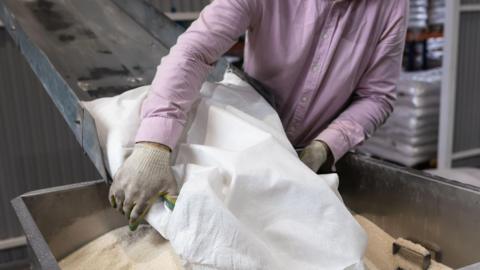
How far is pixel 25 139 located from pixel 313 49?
151 cm

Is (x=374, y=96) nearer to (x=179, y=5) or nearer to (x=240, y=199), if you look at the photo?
(x=240, y=199)

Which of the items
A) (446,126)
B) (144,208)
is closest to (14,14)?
(144,208)

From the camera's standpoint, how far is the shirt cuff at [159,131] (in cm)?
84

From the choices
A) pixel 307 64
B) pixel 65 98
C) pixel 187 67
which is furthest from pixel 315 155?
pixel 65 98

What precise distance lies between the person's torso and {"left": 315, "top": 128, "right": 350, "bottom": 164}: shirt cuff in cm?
8

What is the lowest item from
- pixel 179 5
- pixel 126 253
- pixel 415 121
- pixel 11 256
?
pixel 11 256

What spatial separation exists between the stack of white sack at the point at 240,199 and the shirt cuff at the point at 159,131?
38 mm

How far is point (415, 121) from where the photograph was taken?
2664 millimetres

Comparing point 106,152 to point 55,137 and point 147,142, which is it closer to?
point 147,142

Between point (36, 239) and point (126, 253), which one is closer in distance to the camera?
point (36, 239)

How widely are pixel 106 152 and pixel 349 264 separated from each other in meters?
0.50

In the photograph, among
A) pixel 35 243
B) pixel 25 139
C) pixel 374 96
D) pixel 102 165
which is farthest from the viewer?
pixel 25 139

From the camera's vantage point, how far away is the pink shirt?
1.01 m

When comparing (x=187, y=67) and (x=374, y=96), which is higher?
(x=187, y=67)
